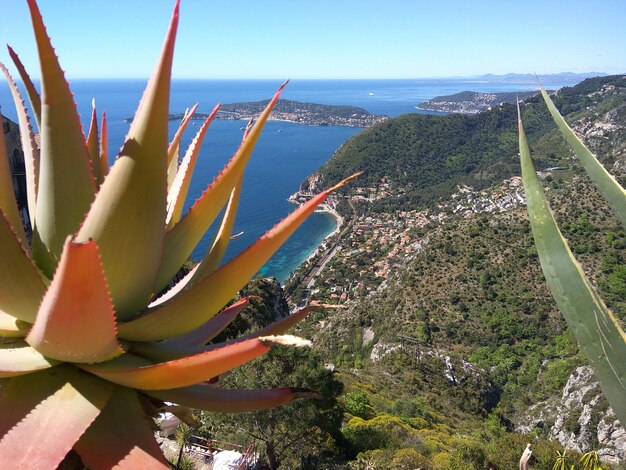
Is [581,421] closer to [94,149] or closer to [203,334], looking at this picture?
[203,334]

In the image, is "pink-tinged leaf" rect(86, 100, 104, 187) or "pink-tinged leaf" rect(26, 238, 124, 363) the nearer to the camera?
"pink-tinged leaf" rect(26, 238, 124, 363)

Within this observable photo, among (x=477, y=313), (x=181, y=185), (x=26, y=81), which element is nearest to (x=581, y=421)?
(x=477, y=313)

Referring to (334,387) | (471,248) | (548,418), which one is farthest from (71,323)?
(471,248)

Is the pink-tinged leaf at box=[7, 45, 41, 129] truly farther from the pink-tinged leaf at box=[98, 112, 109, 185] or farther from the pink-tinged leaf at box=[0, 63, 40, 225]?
the pink-tinged leaf at box=[98, 112, 109, 185]

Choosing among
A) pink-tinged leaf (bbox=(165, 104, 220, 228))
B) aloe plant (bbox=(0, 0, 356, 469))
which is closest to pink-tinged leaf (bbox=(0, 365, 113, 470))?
aloe plant (bbox=(0, 0, 356, 469))

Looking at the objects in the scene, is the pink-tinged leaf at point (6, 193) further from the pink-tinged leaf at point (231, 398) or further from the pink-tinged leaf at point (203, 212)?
the pink-tinged leaf at point (231, 398)
